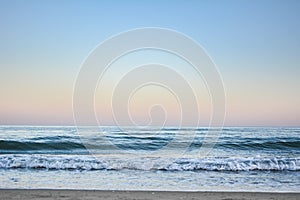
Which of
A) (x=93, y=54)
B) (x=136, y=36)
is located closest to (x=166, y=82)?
(x=136, y=36)

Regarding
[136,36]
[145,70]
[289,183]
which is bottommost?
[289,183]

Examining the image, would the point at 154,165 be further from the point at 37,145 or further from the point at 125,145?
the point at 37,145

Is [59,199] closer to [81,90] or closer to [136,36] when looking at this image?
[81,90]

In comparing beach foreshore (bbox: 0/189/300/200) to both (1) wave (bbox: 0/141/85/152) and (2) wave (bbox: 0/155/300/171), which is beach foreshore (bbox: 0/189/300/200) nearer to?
(2) wave (bbox: 0/155/300/171)

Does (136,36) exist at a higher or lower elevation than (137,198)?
higher

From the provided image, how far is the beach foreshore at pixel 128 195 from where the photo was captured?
27.1 ft

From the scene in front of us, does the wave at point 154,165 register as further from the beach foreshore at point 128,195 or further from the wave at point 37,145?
the wave at point 37,145

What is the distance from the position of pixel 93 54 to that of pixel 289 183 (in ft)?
23.5

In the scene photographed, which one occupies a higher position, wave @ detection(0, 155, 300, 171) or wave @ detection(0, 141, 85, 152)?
wave @ detection(0, 141, 85, 152)

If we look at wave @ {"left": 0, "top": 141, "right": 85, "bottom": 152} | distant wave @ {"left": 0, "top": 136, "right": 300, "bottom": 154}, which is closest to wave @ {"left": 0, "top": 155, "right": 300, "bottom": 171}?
distant wave @ {"left": 0, "top": 136, "right": 300, "bottom": 154}

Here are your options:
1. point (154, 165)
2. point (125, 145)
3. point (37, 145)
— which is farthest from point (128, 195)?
point (125, 145)

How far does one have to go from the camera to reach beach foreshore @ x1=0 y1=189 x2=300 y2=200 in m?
8.26

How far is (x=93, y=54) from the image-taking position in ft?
34.2

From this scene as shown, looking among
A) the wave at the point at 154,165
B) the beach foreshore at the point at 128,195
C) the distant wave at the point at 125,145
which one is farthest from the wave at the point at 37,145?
the beach foreshore at the point at 128,195
